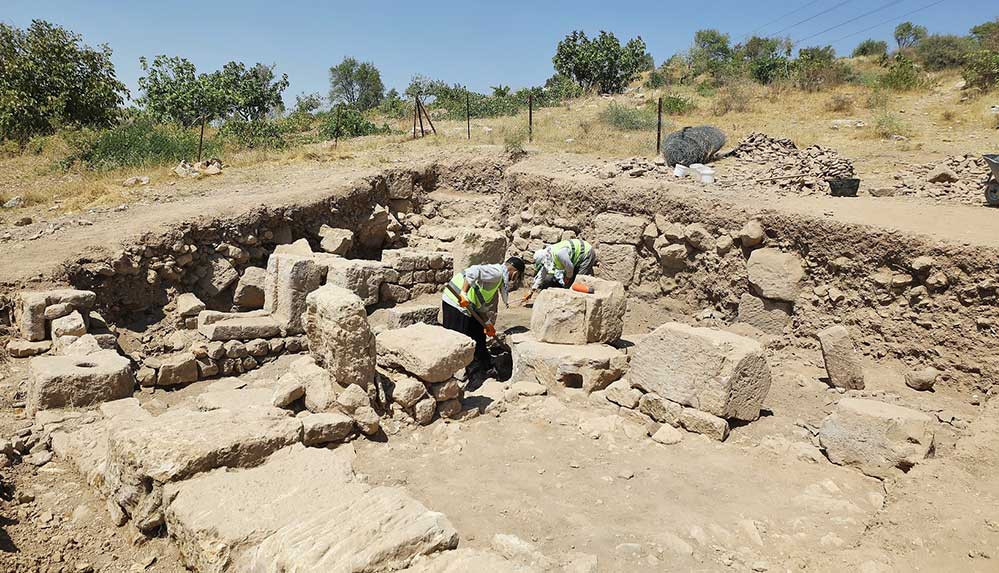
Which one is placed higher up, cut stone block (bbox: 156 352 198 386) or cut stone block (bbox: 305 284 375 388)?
cut stone block (bbox: 305 284 375 388)

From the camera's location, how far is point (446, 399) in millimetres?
5883

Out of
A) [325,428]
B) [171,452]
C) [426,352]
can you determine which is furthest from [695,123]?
[171,452]

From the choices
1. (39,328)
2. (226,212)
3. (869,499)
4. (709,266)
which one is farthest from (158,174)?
(869,499)

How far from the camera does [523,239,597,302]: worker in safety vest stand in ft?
27.3

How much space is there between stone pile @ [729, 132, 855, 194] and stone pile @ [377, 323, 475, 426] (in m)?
6.41

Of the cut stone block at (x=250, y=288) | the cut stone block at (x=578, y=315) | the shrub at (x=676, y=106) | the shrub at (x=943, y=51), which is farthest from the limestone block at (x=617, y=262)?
the shrub at (x=943, y=51)

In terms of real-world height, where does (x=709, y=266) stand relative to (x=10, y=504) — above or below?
above

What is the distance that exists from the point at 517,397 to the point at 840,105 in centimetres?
1477

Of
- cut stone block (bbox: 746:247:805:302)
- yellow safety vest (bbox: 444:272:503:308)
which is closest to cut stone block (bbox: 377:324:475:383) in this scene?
yellow safety vest (bbox: 444:272:503:308)

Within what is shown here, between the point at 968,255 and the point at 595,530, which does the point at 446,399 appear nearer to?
the point at 595,530

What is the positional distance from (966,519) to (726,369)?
192 cm

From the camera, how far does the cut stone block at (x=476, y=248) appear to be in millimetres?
9859

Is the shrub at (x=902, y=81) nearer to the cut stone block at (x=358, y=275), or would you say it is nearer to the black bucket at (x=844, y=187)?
the black bucket at (x=844, y=187)

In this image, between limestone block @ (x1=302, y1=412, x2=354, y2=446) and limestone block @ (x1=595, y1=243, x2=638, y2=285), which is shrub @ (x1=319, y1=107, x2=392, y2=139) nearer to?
limestone block @ (x1=595, y1=243, x2=638, y2=285)
